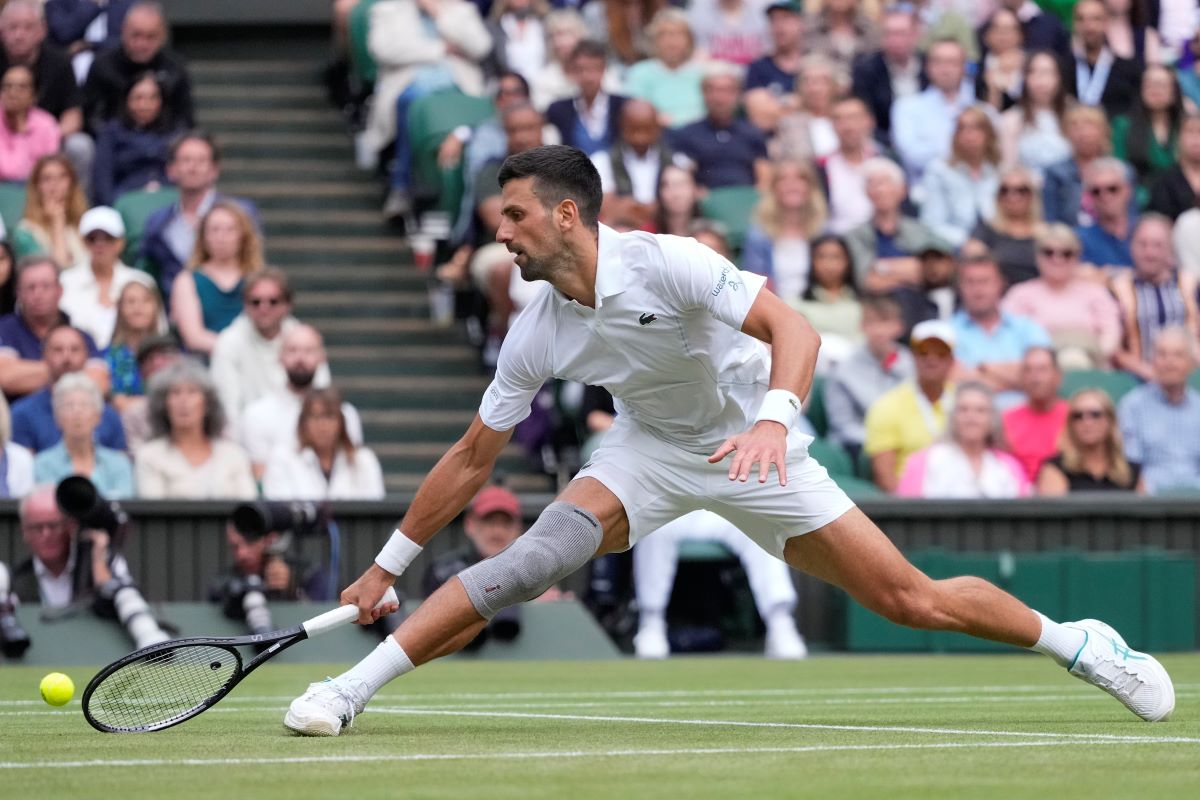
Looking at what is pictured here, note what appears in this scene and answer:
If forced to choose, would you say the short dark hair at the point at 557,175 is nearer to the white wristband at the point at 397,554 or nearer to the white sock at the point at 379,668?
the white wristband at the point at 397,554

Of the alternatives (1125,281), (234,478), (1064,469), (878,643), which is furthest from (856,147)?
(234,478)

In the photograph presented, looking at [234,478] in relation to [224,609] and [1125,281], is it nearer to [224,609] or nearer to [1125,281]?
[224,609]

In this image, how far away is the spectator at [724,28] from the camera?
1692 cm

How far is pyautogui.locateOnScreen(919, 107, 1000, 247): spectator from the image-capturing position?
15211mm

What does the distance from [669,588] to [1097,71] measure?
7.19 m

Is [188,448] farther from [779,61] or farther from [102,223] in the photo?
[779,61]

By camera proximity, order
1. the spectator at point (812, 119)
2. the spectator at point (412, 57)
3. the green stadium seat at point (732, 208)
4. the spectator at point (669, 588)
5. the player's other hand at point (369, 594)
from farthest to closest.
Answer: the spectator at point (412, 57) < the spectator at point (812, 119) < the green stadium seat at point (732, 208) < the spectator at point (669, 588) < the player's other hand at point (369, 594)

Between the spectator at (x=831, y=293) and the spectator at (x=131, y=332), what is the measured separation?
402 cm

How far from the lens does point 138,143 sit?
14.1m

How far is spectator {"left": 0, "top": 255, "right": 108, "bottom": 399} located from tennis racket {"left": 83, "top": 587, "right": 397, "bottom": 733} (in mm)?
5993

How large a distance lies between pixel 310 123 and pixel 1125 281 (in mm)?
6673

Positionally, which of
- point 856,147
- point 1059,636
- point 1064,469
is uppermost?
point 856,147

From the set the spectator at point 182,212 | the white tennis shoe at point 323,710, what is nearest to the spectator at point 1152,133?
the spectator at point 182,212

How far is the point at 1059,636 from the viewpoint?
648 centimetres
